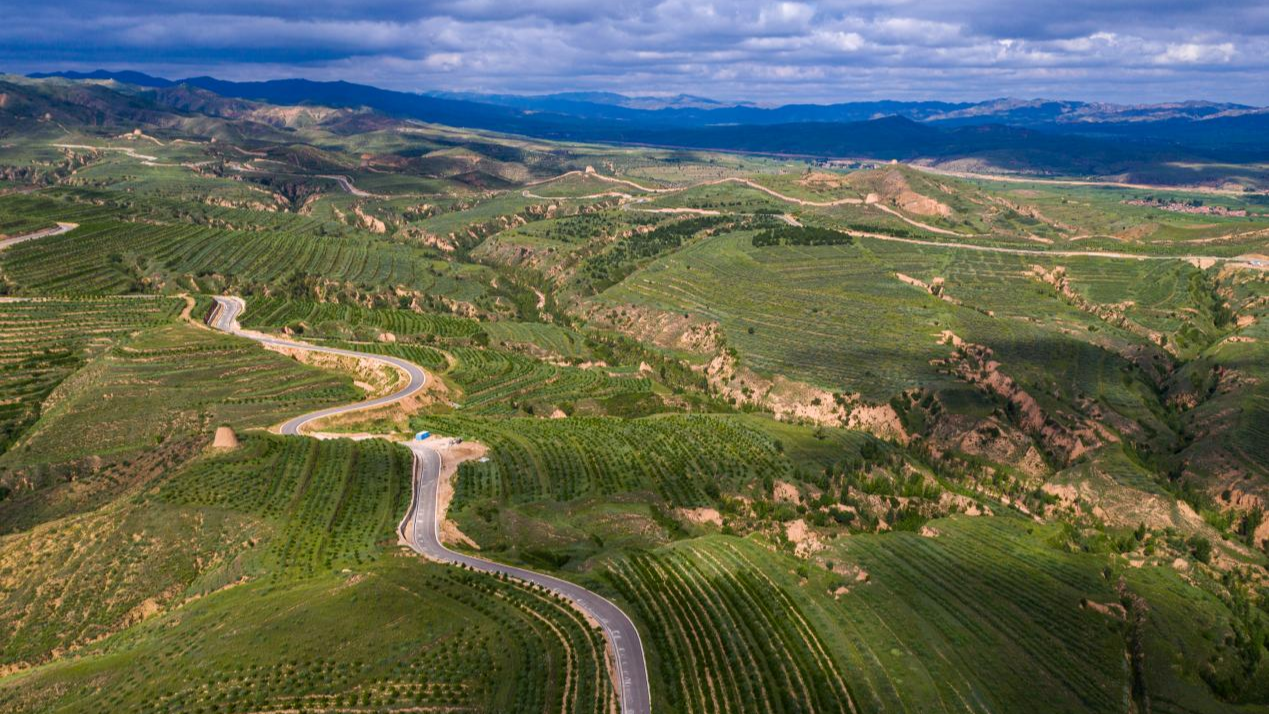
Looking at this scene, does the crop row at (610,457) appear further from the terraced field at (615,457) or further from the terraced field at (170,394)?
the terraced field at (170,394)

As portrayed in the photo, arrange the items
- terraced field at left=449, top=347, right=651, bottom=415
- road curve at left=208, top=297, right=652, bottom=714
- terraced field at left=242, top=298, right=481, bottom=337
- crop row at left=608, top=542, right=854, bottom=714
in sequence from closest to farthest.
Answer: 1. road curve at left=208, top=297, right=652, bottom=714
2. crop row at left=608, top=542, right=854, bottom=714
3. terraced field at left=449, top=347, right=651, bottom=415
4. terraced field at left=242, top=298, right=481, bottom=337


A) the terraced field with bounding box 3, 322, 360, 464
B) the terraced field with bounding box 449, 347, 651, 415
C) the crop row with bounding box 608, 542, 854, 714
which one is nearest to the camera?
the crop row with bounding box 608, 542, 854, 714

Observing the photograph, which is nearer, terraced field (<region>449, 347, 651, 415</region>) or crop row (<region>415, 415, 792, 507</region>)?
crop row (<region>415, 415, 792, 507</region>)

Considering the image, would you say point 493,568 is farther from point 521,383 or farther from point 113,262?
point 113,262

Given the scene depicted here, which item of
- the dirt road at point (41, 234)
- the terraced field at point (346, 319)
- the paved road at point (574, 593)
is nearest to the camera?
the paved road at point (574, 593)

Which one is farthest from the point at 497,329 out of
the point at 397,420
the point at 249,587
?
the point at 249,587

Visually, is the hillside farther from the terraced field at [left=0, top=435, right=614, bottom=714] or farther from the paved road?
the paved road

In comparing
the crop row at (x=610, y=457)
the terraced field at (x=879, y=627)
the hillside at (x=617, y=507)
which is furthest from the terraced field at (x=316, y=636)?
the crop row at (x=610, y=457)

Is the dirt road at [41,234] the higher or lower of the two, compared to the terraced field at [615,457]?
higher

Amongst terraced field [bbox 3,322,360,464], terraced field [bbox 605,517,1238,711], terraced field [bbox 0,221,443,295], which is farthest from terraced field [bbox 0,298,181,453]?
terraced field [bbox 605,517,1238,711]
